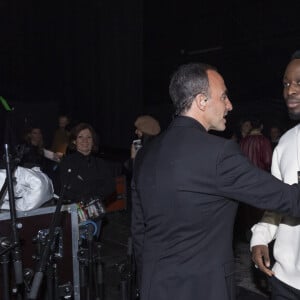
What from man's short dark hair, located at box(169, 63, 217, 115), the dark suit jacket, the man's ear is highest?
man's short dark hair, located at box(169, 63, 217, 115)

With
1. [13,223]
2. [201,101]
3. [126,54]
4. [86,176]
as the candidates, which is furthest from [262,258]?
[126,54]

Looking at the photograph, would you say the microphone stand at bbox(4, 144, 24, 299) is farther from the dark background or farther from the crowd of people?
the dark background

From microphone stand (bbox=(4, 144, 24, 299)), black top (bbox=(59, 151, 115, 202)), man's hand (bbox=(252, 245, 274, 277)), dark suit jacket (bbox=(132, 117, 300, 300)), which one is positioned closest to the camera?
dark suit jacket (bbox=(132, 117, 300, 300))

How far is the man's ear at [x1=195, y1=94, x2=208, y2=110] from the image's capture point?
1742 mm

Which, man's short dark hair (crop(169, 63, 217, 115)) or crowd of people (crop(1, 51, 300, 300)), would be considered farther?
man's short dark hair (crop(169, 63, 217, 115))

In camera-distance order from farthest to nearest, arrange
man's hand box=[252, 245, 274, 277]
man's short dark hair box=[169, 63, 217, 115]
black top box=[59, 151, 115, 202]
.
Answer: black top box=[59, 151, 115, 202] → man's hand box=[252, 245, 274, 277] → man's short dark hair box=[169, 63, 217, 115]

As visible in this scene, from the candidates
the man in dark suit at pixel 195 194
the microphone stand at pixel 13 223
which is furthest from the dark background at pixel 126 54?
the man in dark suit at pixel 195 194

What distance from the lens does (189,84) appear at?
1749 millimetres

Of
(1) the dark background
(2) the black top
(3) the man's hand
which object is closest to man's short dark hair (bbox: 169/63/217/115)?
(3) the man's hand

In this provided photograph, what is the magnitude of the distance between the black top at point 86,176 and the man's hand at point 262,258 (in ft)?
7.30

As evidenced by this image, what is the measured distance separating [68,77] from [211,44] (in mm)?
5295

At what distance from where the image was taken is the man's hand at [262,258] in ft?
6.57

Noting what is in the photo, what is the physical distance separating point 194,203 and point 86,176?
8.62 feet

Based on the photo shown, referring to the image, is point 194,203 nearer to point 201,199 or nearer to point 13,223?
point 201,199
